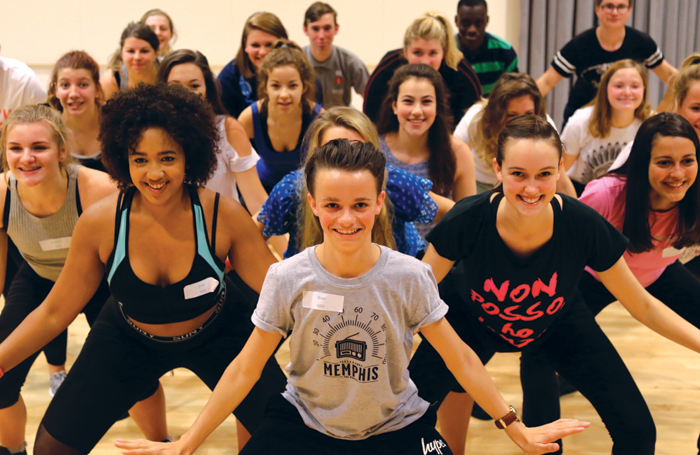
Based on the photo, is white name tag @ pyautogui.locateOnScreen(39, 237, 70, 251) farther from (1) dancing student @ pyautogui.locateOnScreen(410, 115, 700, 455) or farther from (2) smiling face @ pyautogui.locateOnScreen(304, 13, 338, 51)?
(2) smiling face @ pyautogui.locateOnScreen(304, 13, 338, 51)

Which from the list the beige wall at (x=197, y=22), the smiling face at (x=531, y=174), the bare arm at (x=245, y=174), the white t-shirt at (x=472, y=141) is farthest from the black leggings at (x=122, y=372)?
the beige wall at (x=197, y=22)

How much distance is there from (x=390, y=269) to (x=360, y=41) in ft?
17.3

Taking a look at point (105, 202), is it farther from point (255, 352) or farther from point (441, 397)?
point (441, 397)

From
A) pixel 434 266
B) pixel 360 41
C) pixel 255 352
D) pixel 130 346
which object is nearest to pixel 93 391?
pixel 130 346

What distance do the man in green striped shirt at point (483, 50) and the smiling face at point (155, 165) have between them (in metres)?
2.91

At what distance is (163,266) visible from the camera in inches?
75.9

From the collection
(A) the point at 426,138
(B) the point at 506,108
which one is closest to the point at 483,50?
(B) the point at 506,108

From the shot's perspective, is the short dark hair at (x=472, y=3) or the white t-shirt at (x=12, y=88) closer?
the white t-shirt at (x=12, y=88)

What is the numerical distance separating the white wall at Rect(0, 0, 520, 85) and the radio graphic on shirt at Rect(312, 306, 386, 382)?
208 inches

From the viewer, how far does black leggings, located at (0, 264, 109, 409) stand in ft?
7.13

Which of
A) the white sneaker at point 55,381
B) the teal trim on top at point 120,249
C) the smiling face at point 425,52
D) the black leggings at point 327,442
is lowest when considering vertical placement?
the white sneaker at point 55,381

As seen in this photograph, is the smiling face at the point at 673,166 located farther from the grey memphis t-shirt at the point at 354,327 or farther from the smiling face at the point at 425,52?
the smiling face at the point at 425,52

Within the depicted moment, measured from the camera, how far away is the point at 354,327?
5.30 feet

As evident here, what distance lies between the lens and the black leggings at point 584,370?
73.8 inches
